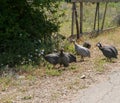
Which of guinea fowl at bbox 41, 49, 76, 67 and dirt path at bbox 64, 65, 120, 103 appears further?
guinea fowl at bbox 41, 49, 76, 67

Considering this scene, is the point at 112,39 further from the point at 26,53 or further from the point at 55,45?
the point at 26,53

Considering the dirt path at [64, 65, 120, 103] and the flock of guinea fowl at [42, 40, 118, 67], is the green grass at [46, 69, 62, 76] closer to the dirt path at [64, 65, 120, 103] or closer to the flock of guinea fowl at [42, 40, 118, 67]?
the flock of guinea fowl at [42, 40, 118, 67]

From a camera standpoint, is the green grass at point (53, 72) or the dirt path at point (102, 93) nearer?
the dirt path at point (102, 93)

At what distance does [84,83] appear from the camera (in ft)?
29.7

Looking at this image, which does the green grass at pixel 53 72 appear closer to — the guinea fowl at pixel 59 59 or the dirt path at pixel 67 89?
the dirt path at pixel 67 89

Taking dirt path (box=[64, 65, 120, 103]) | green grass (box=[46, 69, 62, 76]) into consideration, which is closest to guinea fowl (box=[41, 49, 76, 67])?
green grass (box=[46, 69, 62, 76])

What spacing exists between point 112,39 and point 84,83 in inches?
217

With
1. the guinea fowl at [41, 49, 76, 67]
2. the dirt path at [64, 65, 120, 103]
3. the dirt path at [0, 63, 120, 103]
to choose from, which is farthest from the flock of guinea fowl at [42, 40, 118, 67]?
the dirt path at [64, 65, 120, 103]

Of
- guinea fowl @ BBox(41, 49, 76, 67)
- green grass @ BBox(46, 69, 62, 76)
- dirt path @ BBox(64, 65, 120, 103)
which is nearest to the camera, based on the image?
dirt path @ BBox(64, 65, 120, 103)

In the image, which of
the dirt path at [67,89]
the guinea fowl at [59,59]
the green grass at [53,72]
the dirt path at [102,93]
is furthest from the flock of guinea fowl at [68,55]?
the dirt path at [102,93]

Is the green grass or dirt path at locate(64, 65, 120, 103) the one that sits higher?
dirt path at locate(64, 65, 120, 103)

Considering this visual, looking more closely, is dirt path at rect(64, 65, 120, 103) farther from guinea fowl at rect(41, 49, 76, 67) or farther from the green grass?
guinea fowl at rect(41, 49, 76, 67)

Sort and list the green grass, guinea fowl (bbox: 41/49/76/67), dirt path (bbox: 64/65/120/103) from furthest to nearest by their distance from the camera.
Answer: guinea fowl (bbox: 41/49/76/67), the green grass, dirt path (bbox: 64/65/120/103)

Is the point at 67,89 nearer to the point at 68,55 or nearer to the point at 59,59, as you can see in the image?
the point at 59,59
